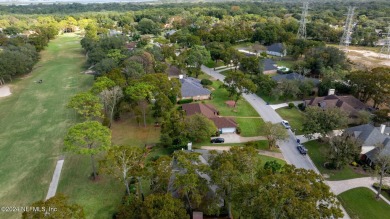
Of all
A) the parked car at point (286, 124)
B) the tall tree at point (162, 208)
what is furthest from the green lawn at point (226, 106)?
the tall tree at point (162, 208)

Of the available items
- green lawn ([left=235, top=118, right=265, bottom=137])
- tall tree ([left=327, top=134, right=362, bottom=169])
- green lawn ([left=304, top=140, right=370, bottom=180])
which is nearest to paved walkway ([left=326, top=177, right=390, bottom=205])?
green lawn ([left=304, top=140, right=370, bottom=180])

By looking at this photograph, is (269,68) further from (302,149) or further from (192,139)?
(192,139)

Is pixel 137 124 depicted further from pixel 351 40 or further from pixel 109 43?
pixel 351 40

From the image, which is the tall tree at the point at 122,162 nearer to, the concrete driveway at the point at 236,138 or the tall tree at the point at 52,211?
the tall tree at the point at 52,211

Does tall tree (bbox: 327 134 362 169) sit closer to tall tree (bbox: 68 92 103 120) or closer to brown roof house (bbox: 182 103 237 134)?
brown roof house (bbox: 182 103 237 134)

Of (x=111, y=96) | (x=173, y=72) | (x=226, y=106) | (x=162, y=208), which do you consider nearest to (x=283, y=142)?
(x=226, y=106)

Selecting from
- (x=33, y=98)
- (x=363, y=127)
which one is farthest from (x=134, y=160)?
(x=33, y=98)

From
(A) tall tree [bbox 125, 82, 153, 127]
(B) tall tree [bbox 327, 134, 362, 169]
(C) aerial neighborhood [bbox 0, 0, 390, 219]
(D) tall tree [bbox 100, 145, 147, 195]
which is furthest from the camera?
(A) tall tree [bbox 125, 82, 153, 127]
